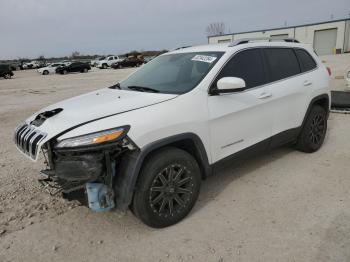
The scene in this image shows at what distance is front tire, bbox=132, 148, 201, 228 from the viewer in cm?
296

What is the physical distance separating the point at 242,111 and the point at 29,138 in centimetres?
228

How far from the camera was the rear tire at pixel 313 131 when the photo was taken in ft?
16.0

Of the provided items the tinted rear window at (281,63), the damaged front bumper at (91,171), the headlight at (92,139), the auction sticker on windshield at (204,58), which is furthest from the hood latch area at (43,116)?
the tinted rear window at (281,63)

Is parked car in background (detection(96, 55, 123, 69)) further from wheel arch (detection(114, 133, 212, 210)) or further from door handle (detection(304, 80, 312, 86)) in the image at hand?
wheel arch (detection(114, 133, 212, 210))

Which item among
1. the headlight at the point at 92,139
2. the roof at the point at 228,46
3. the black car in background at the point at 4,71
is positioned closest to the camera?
the headlight at the point at 92,139

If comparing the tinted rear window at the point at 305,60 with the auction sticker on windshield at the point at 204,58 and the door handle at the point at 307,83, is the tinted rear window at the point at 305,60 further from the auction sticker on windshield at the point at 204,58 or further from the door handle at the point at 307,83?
the auction sticker on windshield at the point at 204,58

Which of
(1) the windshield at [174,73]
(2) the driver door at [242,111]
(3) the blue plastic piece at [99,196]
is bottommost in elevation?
(3) the blue plastic piece at [99,196]

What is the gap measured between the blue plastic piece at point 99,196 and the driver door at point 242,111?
47.8 inches

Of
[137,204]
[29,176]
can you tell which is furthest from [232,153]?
[29,176]

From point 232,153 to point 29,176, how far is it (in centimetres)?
297

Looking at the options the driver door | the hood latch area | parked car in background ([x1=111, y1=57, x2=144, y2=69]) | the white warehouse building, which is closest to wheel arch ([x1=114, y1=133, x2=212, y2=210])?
the driver door

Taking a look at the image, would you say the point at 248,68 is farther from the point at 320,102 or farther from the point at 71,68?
the point at 71,68

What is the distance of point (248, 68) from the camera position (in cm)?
393

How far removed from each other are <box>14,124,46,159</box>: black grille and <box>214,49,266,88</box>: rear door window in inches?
77.9
